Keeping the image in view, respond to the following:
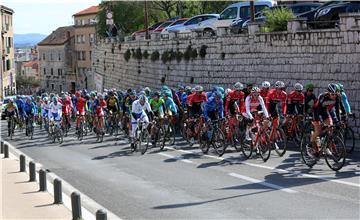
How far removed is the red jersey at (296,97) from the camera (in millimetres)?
17641

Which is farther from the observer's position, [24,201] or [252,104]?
[252,104]

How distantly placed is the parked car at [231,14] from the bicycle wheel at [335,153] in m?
17.5

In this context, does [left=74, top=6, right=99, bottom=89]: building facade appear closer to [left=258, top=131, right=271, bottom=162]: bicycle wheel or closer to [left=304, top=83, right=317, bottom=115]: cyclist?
[left=304, top=83, right=317, bottom=115]: cyclist

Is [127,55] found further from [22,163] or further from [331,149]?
[331,149]

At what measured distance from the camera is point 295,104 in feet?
58.3

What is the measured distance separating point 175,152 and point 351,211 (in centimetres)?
937

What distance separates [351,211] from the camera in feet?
31.0

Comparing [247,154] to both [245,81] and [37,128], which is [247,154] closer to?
[245,81]

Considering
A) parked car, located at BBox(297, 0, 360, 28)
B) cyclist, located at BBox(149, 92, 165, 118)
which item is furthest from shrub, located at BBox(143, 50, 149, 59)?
cyclist, located at BBox(149, 92, 165, 118)

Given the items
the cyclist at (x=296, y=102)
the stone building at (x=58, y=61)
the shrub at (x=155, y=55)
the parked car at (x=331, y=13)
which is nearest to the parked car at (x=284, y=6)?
the parked car at (x=331, y=13)

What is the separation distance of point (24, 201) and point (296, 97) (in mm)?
8976

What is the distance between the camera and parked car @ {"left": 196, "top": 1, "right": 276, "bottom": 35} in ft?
101

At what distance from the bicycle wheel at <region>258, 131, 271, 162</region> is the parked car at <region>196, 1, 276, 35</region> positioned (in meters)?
15.2

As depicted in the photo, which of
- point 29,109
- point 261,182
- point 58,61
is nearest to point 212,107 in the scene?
point 261,182
